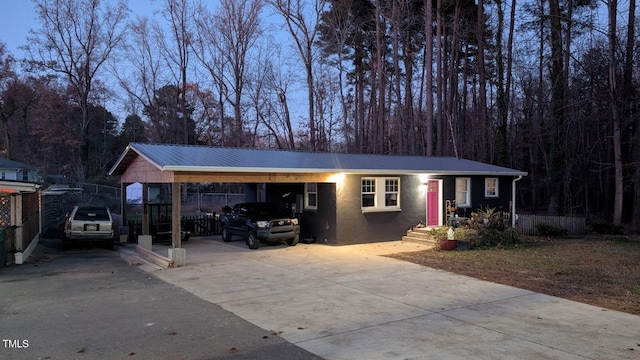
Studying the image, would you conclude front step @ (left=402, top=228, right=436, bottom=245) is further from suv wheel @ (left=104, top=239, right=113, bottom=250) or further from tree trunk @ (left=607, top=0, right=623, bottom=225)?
tree trunk @ (left=607, top=0, right=623, bottom=225)

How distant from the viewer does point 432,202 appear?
57.0ft

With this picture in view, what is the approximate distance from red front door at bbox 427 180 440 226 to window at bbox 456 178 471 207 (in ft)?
4.20

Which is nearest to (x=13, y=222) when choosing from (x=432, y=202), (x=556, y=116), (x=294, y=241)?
(x=294, y=241)

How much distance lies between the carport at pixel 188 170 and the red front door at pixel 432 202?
15.8 feet

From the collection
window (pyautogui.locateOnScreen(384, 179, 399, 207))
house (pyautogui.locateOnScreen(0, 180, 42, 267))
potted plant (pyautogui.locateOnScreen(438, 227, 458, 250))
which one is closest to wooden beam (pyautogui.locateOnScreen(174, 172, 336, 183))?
window (pyautogui.locateOnScreen(384, 179, 399, 207))

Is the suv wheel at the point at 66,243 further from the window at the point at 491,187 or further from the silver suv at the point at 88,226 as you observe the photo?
the window at the point at 491,187

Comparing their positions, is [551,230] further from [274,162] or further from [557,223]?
[274,162]

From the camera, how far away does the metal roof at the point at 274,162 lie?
11743mm

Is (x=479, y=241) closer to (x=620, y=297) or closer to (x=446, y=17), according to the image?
(x=620, y=297)

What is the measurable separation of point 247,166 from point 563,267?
29.1 feet

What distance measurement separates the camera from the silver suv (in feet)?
49.2

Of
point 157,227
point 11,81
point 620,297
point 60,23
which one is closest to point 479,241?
point 620,297

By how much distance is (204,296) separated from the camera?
26.7 feet

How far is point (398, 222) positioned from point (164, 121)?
30.9 meters
